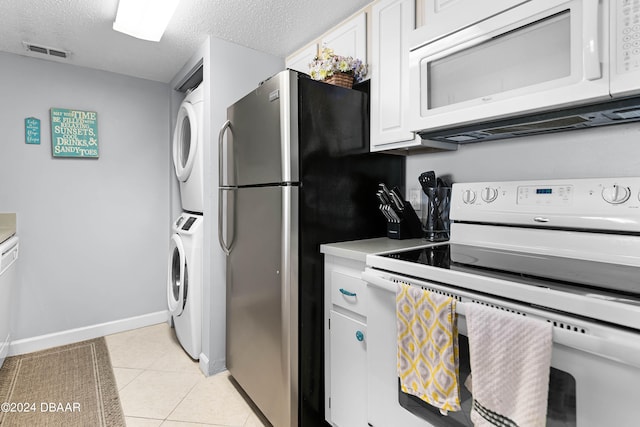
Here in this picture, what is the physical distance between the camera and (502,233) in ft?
4.21

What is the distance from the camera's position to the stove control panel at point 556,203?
3.31ft

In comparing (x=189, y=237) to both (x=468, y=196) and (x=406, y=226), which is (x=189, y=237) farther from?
(x=468, y=196)

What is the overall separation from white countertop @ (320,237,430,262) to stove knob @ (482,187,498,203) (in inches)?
13.6

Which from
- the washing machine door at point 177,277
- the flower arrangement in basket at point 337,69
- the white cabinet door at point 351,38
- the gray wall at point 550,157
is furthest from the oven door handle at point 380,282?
the washing machine door at point 177,277

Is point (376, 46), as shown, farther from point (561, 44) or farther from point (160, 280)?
point (160, 280)

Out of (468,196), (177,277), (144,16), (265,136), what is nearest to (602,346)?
(468,196)

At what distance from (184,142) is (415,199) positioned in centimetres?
189

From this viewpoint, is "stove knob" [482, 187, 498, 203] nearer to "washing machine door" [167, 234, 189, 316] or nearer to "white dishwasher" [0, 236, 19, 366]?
"washing machine door" [167, 234, 189, 316]

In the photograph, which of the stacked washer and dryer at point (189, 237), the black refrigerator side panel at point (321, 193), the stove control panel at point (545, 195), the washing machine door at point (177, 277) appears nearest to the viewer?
the stove control panel at point (545, 195)

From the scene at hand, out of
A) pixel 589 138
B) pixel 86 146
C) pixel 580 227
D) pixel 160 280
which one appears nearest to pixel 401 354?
pixel 580 227

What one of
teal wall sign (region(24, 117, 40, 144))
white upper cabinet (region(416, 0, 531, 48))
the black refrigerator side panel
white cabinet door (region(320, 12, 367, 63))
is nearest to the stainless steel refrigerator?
the black refrigerator side panel

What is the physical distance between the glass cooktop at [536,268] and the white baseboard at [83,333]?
2.67 metres

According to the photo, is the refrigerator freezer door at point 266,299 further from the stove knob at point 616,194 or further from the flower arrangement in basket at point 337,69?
the stove knob at point 616,194

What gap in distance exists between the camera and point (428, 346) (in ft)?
3.31
